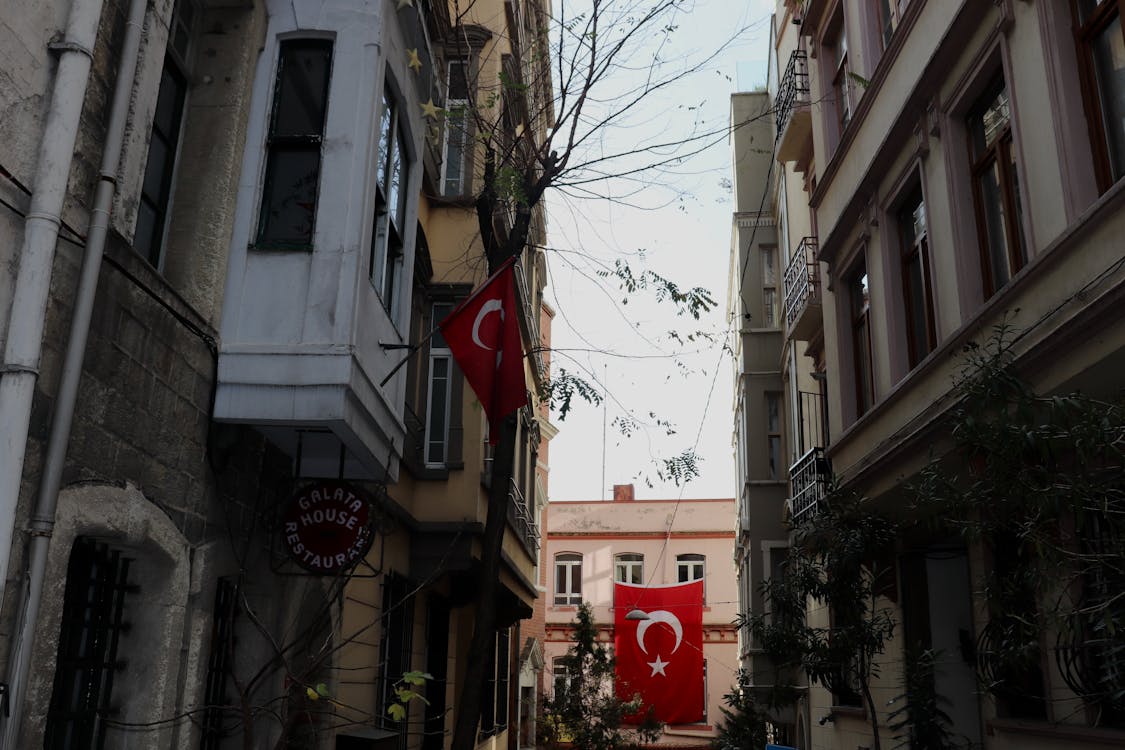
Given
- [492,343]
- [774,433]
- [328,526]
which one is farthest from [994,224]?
[774,433]

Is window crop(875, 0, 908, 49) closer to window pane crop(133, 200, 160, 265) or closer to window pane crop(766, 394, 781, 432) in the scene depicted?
window pane crop(133, 200, 160, 265)

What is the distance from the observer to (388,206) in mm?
8047

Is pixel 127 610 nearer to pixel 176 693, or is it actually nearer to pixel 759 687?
pixel 176 693

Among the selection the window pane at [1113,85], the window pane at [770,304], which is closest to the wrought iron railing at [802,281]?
the window pane at [770,304]

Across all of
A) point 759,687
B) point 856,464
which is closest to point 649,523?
point 759,687

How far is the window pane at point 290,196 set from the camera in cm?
Answer: 677

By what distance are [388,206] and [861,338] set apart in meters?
6.82

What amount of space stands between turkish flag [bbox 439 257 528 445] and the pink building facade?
30991 millimetres

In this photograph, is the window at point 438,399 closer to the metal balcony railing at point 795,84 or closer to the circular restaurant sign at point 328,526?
the circular restaurant sign at point 328,526

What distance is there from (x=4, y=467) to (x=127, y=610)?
1.96 meters

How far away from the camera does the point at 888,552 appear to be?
10.2 metres

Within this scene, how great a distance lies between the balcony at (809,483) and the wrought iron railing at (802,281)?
2526 millimetres

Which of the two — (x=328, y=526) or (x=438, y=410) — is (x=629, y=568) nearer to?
(x=438, y=410)

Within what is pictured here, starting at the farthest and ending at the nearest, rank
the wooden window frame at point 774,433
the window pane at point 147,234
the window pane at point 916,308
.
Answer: the wooden window frame at point 774,433, the window pane at point 916,308, the window pane at point 147,234
